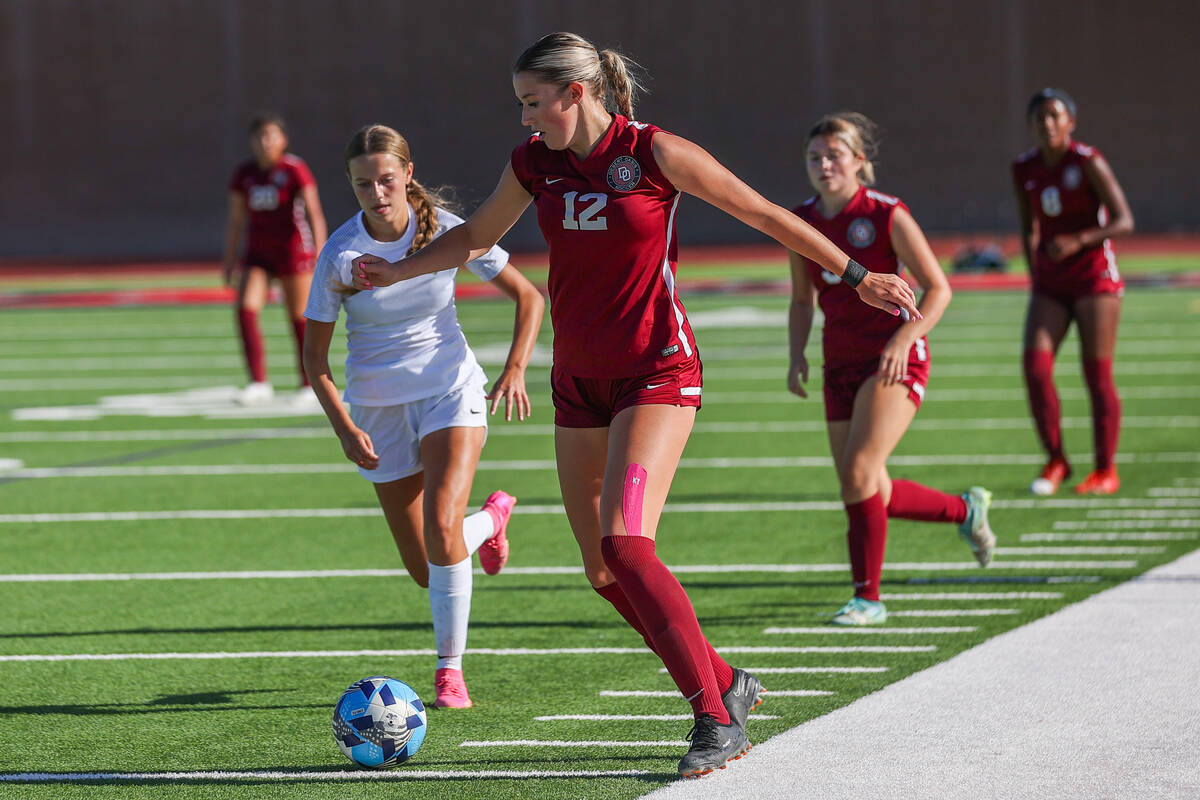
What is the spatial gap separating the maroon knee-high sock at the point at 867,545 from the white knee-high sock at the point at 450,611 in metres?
1.79

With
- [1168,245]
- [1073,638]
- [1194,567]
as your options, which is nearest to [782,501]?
[1194,567]

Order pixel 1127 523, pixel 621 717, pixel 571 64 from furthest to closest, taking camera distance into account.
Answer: pixel 1127 523
pixel 621 717
pixel 571 64

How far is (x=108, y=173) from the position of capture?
43000mm

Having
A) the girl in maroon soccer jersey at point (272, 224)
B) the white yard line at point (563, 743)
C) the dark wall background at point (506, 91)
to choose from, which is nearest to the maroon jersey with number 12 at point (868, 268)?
the white yard line at point (563, 743)

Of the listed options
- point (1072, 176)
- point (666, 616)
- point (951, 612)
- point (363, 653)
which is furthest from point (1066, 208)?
point (666, 616)

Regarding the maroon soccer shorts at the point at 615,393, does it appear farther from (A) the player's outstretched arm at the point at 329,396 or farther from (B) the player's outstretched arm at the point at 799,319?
(B) the player's outstretched arm at the point at 799,319

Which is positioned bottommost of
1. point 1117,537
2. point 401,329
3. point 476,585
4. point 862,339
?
point 1117,537

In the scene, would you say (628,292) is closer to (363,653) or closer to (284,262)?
(363,653)

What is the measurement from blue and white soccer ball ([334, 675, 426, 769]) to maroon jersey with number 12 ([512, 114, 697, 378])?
109 centimetres

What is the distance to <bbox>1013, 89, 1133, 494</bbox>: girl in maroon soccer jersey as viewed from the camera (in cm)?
945

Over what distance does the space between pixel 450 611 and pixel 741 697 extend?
1.18 metres

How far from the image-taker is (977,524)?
729 centimetres

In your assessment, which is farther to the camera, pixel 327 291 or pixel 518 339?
pixel 518 339

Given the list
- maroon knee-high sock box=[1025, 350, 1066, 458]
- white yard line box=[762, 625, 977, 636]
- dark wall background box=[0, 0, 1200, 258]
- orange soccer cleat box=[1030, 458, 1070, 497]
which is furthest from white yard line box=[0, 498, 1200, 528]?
dark wall background box=[0, 0, 1200, 258]
